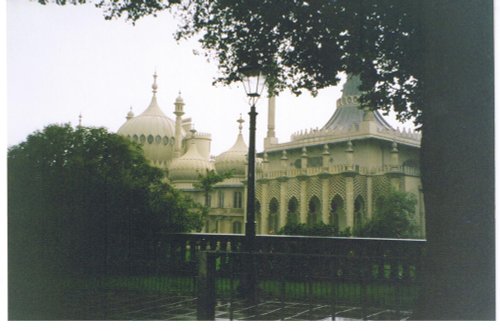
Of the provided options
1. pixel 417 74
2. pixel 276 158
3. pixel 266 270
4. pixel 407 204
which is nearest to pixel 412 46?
pixel 417 74

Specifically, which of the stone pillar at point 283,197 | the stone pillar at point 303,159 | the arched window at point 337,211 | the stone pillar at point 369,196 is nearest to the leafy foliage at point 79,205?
the stone pillar at point 369,196

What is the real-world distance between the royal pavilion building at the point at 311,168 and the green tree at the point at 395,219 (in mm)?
1115

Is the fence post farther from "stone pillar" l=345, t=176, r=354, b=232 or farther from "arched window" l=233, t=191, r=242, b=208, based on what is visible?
"arched window" l=233, t=191, r=242, b=208

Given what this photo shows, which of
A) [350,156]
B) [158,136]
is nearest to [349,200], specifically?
[350,156]

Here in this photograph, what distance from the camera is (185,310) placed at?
609cm

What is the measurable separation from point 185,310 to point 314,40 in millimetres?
4086

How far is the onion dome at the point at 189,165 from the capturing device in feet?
75.5

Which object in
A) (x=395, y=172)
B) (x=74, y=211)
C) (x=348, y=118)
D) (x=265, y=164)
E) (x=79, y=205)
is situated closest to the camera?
(x=74, y=211)

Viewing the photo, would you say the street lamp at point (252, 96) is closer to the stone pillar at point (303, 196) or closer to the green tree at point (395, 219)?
the green tree at point (395, 219)

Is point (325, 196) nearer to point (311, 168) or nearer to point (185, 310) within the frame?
point (311, 168)

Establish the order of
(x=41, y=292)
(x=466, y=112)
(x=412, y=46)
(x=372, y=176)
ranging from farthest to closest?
1. (x=372, y=176)
2. (x=412, y=46)
3. (x=41, y=292)
4. (x=466, y=112)

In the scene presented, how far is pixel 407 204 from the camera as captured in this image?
63.4ft

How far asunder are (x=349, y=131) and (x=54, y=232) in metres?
20.2

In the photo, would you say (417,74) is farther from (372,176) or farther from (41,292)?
(372,176)
